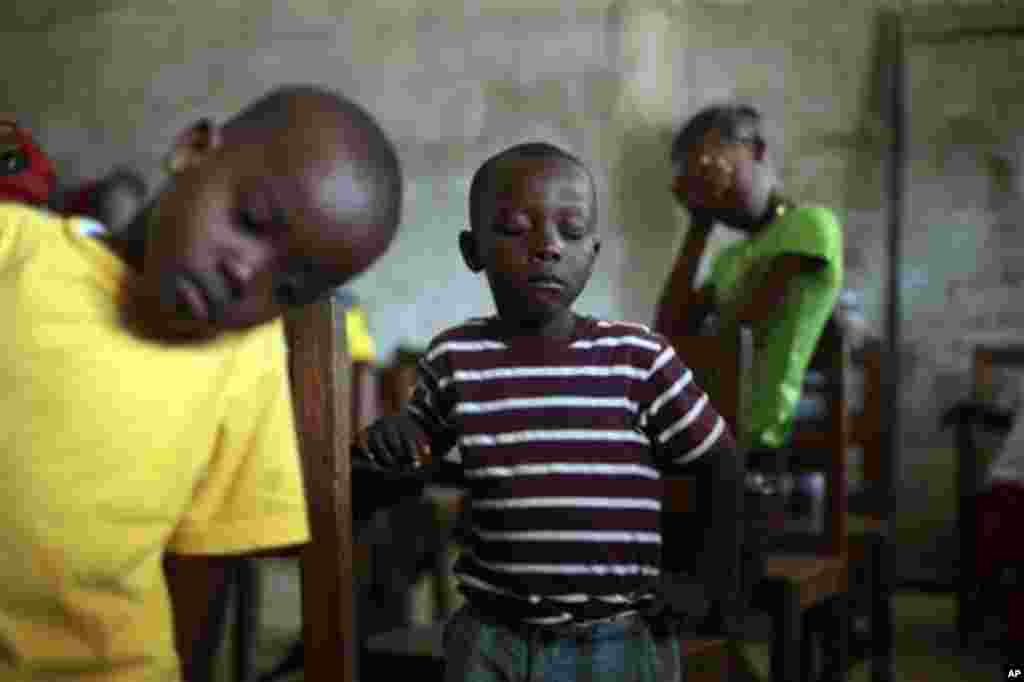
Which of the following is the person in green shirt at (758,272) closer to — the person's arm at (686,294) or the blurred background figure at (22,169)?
the person's arm at (686,294)

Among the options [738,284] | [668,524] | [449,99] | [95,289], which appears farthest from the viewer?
[449,99]

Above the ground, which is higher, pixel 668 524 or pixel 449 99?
pixel 449 99

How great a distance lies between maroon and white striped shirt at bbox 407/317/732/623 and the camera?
3.64 feet

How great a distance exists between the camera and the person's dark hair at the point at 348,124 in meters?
0.79

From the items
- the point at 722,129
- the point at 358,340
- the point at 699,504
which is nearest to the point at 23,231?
the point at 699,504

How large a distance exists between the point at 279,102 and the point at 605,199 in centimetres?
55

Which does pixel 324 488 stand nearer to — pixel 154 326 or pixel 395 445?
pixel 395 445

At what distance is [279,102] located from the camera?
2.62 ft

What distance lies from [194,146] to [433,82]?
1265mm

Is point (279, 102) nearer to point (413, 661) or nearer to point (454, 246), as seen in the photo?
point (454, 246)

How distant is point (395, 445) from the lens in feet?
3.71

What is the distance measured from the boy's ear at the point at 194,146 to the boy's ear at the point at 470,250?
0.40 m

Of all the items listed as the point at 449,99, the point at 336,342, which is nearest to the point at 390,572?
the point at 449,99

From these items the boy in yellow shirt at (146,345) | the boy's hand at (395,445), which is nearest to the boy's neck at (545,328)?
the boy's hand at (395,445)
